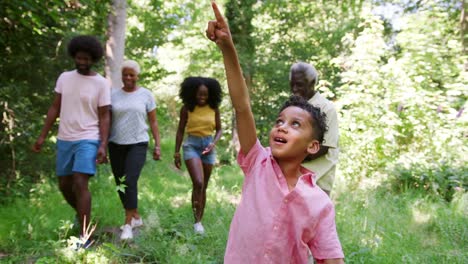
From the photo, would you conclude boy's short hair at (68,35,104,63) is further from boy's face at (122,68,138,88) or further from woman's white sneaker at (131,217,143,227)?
woman's white sneaker at (131,217,143,227)

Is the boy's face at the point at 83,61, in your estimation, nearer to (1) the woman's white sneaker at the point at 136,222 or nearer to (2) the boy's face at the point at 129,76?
(2) the boy's face at the point at 129,76

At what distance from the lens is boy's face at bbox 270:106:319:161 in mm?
1831

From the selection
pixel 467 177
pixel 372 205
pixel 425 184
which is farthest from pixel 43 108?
pixel 467 177

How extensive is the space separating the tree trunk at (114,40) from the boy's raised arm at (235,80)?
5664mm

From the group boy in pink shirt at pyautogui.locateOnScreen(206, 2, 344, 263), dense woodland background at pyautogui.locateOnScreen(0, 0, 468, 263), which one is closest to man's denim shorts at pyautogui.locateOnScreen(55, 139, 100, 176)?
dense woodland background at pyautogui.locateOnScreen(0, 0, 468, 263)

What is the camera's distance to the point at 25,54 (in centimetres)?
643

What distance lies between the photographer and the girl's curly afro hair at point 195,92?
15.9 ft

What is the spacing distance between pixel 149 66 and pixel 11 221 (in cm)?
644

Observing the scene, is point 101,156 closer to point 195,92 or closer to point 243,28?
point 195,92

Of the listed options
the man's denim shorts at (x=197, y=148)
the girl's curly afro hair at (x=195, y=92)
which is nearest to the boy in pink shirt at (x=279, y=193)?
the man's denim shorts at (x=197, y=148)

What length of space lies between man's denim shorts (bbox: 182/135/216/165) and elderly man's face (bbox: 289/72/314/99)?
1572 millimetres

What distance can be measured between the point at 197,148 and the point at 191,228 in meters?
0.84

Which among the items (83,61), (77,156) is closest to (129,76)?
(83,61)

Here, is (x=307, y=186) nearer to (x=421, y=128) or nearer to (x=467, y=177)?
(x=467, y=177)
